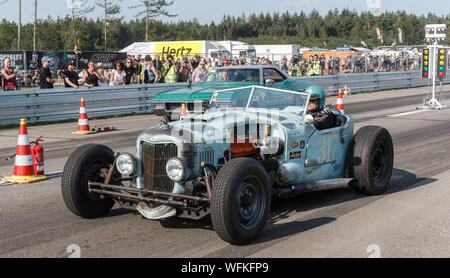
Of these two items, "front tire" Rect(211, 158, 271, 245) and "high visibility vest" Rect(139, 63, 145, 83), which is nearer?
"front tire" Rect(211, 158, 271, 245)

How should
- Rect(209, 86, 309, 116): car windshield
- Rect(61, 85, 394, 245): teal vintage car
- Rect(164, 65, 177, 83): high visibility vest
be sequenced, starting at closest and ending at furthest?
Rect(61, 85, 394, 245): teal vintage car, Rect(209, 86, 309, 116): car windshield, Rect(164, 65, 177, 83): high visibility vest

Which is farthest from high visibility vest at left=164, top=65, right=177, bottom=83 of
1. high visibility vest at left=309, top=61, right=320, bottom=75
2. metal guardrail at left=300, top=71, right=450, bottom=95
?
high visibility vest at left=309, top=61, right=320, bottom=75

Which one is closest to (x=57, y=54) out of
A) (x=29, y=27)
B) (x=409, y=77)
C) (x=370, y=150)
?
(x=409, y=77)

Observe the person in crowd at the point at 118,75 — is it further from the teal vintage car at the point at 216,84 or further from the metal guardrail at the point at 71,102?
the teal vintage car at the point at 216,84

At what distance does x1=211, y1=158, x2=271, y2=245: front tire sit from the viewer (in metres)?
4.86

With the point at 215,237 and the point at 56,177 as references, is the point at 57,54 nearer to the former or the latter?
the point at 56,177

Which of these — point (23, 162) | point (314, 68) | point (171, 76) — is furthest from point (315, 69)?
point (23, 162)

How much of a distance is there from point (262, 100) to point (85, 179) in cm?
234

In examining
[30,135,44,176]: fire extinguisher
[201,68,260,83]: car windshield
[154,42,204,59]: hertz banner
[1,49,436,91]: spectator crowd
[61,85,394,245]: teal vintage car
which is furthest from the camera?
[154,42,204,59]: hertz banner

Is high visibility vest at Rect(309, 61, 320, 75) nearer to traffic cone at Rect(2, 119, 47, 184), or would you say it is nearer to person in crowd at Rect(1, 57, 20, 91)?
person in crowd at Rect(1, 57, 20, 91)

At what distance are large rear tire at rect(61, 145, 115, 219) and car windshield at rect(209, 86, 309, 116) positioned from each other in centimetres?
162

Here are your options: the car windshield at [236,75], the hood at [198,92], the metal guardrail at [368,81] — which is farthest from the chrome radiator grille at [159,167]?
Result: the metal guardrail at [368,81]

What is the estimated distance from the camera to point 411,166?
9.00 metres

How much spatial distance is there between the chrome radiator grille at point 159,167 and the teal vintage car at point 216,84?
832cm
